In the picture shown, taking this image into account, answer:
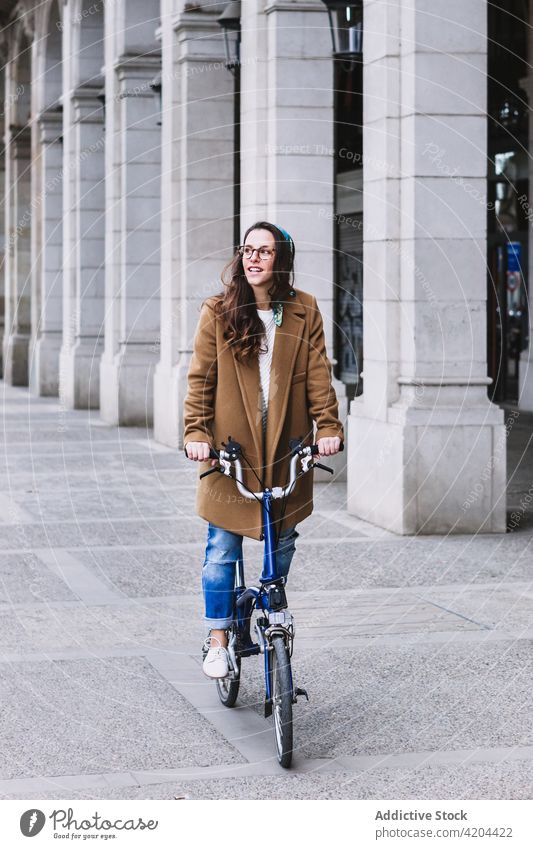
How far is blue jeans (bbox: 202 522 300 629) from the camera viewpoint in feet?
19.7

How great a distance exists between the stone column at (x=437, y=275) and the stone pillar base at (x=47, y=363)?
59.4 ft

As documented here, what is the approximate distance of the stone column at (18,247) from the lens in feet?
109

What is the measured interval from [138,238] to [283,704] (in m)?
16.3

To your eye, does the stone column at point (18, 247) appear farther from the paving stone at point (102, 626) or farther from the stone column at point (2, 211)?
the paving stone at point (102, 626)

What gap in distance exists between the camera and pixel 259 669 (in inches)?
281

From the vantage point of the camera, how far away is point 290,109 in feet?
47.5

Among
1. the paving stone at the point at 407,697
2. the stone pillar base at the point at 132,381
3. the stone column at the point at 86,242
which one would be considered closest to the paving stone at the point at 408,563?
the paving stone at the point at 407,697

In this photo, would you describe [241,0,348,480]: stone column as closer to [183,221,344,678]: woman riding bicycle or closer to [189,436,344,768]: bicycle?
[183,221,344,678]: woman riding bicycle

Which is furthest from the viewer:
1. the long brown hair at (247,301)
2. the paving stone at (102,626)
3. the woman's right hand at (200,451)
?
the paving stone at (102,626)

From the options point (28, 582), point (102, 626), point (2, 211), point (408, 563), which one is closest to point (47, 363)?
point (2, 211)

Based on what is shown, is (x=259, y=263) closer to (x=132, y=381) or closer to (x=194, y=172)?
(x=194, y=172)

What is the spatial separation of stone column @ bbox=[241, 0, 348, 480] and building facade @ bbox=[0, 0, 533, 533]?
20mm
